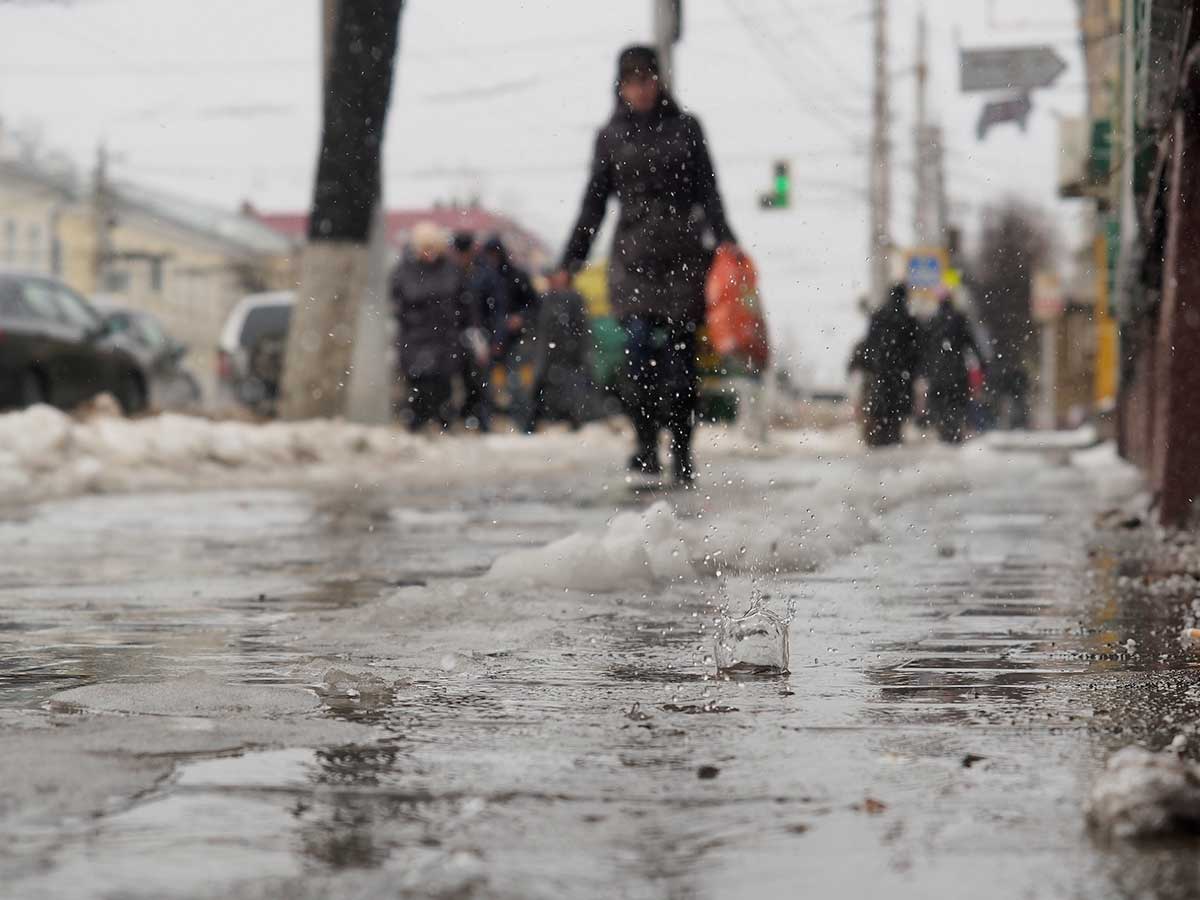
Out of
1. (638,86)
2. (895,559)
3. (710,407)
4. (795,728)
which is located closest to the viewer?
(795,728)

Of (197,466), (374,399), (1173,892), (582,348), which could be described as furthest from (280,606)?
(582,348)

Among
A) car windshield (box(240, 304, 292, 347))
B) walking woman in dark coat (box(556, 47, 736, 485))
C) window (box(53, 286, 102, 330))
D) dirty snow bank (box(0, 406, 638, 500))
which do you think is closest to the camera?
walking woman in dark coat (box(556, 47, 736, 485))

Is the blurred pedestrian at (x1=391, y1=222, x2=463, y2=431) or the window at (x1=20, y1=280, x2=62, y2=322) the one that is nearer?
the blurred pedestrian at (x1=391, y1=222, x2=463, y2=431)

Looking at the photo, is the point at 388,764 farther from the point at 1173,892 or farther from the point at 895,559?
the point at 895,559

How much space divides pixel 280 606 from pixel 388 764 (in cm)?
264

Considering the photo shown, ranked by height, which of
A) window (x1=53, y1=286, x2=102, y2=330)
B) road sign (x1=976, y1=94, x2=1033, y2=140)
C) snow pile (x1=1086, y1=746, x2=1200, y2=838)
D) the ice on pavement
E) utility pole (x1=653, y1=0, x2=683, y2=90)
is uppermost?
utility pole (x1=653, y1=0, x2=683, y2=90)

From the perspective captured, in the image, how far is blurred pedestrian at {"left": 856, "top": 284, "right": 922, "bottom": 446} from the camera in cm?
2466

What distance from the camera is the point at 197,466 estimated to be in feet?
46.1

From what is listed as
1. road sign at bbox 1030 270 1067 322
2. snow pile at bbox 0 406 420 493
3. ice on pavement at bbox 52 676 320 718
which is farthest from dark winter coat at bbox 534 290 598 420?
road sign at bbox 1030 270 1067 322

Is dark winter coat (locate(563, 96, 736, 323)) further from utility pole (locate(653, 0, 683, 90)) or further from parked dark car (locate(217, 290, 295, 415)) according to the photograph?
parked dark car (locate(217, 290, 295, 415))

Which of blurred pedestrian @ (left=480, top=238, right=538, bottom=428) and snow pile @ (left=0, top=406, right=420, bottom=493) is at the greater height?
blurred pedestrian @ (left=480, top=238, right=538, bottom=428)

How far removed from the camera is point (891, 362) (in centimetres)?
2589

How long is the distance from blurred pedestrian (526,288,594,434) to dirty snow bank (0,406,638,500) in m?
4.82

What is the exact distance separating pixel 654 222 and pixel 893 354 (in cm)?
1448
